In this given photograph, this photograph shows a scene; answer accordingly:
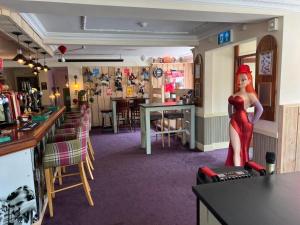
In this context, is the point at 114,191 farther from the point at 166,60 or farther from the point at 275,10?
the point at 166,60

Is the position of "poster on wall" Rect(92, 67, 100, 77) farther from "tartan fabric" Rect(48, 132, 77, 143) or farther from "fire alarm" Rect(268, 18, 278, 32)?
"fire alarm" Rect(268, 18, 278, 32)

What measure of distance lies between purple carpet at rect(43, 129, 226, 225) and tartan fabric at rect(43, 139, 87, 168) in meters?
0.64

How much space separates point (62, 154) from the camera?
91.2 inches

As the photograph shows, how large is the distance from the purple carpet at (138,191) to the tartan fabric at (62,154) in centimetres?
64

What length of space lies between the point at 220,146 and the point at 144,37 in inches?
110

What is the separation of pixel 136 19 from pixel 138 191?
8.34 feet

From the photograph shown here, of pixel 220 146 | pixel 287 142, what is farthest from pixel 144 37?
pixel 287 142

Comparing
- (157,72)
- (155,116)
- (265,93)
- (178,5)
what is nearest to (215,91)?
(155,116)

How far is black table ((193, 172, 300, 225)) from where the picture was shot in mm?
913

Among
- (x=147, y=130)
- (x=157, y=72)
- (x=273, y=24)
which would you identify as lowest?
(x=147, y=130)

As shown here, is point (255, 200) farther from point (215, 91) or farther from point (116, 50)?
point (116, 50)

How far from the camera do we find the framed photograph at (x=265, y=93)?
292cm

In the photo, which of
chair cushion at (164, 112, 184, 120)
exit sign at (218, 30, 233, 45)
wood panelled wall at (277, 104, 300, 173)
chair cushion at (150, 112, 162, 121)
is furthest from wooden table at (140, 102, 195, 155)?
wood panelled wall at (277, 104, 300, 173)

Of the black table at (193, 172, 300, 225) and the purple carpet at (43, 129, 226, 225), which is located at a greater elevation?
the black table at (193, 172, 300, 225)
